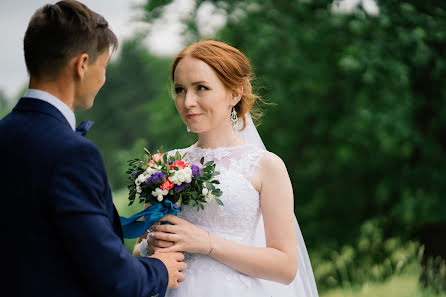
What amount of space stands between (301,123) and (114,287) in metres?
8.11

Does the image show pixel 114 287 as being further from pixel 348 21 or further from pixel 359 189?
pixel 359 189

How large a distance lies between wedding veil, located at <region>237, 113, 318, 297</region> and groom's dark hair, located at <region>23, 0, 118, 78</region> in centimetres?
158

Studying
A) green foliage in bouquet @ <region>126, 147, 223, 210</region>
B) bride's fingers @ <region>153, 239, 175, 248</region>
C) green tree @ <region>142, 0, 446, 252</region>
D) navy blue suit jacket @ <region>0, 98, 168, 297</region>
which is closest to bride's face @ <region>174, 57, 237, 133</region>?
green foliage in bouquet @ <region>126, 147, 223, 210</region>

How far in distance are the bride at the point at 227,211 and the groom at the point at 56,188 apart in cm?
60

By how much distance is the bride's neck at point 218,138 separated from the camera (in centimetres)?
300

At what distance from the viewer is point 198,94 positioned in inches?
111

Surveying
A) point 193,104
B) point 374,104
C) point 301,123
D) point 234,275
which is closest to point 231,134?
point 193,104

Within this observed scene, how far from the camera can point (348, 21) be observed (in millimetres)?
7730

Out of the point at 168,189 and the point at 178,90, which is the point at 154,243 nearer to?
the point at 168,189

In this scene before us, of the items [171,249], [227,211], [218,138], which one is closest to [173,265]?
[171,249]

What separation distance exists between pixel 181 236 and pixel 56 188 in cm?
86

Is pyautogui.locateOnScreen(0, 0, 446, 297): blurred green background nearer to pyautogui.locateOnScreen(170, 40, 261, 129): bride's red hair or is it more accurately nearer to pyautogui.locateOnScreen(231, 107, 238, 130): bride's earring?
pyautogui.locateOnScreen(231, 107, 238, 130): bride's earring

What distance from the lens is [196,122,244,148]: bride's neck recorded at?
3.00 meters

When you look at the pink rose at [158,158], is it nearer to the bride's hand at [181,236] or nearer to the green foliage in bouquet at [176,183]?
the green foliage in bouquet at [176,183]
